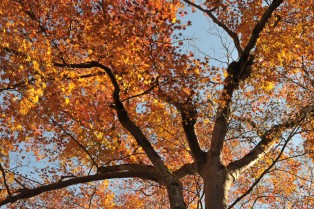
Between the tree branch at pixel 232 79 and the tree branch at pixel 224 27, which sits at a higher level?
the tree branch at pixel 224 27

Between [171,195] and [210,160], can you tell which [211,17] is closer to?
[210,160]

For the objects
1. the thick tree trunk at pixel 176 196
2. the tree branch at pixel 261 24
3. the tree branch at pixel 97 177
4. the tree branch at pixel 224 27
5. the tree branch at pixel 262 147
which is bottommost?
the thick tree trunk at pixel 176 196

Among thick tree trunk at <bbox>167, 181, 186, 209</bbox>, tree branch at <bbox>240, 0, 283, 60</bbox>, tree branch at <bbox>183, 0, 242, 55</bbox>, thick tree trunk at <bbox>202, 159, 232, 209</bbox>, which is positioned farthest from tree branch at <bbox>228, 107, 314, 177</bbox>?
tree branch at <bbox>183, 0, 242, 55</bbox>

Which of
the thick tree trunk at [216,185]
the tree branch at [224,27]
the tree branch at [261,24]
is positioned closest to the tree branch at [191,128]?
the thick tree trunk at [216,185]

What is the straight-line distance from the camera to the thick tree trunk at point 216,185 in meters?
8.16

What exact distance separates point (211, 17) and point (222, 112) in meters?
5.68

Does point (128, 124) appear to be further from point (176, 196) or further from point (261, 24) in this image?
point (261, 24)

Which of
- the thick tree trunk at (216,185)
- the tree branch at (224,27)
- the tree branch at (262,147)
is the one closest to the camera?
the thick tree trunk at (216,185)

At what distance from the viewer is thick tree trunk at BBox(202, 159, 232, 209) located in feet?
26.8

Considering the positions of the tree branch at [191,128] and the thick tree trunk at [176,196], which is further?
the tree branch at [191,128]

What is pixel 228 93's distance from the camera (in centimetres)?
1056

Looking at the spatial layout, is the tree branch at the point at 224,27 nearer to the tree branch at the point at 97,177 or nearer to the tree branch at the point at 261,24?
the tree branch at the point at 261,24

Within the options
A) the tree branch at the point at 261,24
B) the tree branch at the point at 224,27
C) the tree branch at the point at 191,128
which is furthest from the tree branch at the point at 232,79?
the tree branch at the point at 224,27

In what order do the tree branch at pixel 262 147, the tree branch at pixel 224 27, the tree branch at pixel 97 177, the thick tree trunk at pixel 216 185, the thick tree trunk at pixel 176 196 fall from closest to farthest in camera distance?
the thick tree trunk at pixel 176 196, the thick tree trunk at pixel 216 185, the tree branch at pixel 97 177, the tree branch at pixel 262 147, the tree branch at pixel 224 27
